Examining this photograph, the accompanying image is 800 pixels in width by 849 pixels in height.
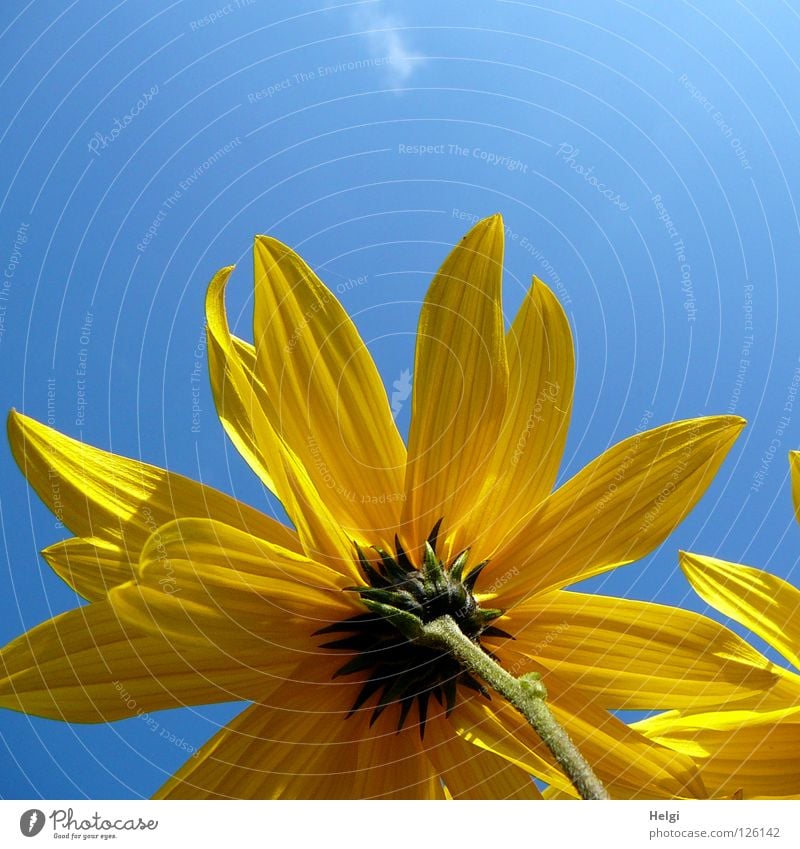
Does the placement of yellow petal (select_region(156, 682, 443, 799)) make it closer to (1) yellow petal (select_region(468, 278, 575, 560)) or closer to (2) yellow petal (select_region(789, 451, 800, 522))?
(1) yellow petal (select_region(468, 278, 575, 560))

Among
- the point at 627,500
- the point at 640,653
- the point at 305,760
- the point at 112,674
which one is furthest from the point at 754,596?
the point at 112,674

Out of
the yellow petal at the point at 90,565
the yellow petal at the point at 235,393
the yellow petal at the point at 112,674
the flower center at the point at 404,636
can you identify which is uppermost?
the yellow petal at the point at 235,393

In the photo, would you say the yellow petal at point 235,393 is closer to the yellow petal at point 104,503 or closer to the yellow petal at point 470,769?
the yellow petal at point 104,503

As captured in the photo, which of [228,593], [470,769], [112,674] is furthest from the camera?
[470,769]

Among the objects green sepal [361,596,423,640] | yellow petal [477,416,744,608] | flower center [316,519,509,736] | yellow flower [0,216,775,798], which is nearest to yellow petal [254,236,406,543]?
yellow flower [0,216,775,798]

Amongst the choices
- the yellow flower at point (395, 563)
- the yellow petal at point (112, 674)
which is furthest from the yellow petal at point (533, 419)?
the yellow petal at point (112, 674)
